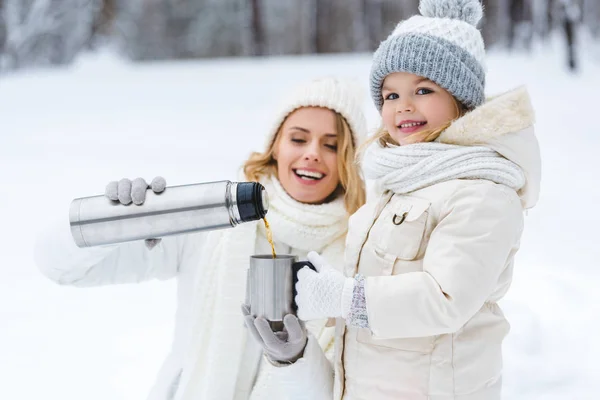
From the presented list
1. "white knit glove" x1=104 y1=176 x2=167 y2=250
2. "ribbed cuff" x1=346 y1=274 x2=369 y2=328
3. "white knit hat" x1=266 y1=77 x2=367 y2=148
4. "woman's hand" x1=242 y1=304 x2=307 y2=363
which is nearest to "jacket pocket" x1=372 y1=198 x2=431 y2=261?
"ribbed cuff" x1=346 y1=274 x2=369 y2=328

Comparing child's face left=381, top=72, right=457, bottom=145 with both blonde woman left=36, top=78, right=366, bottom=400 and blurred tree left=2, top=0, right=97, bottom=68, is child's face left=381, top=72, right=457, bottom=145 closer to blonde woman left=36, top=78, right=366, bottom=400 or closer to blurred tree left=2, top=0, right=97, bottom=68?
blonde woman left=36, top=78, right=366, bottom=400

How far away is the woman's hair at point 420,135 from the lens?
111 centimetres

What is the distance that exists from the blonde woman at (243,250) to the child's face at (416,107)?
15.6 inches

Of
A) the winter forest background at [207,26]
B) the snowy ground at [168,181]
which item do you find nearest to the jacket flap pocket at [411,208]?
the snowy ground at [168,181]

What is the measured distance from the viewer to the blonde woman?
1.47 m

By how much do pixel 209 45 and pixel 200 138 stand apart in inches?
131

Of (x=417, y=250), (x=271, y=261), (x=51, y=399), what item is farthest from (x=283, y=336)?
(x=51, y=399)

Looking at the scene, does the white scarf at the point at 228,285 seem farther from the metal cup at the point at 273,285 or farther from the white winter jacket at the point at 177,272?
the metal cup at the point at 273,285

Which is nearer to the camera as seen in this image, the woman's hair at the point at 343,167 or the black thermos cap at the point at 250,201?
the black thermos cap at the point at 250,201

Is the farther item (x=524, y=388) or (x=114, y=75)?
(x=114, y=75)

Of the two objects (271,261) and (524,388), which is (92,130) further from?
(271,261)

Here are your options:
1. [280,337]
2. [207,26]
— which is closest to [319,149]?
[280,337]

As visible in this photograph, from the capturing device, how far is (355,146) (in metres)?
1.62

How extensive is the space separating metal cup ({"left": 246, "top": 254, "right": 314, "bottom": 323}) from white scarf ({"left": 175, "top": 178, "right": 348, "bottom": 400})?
0.41 m
